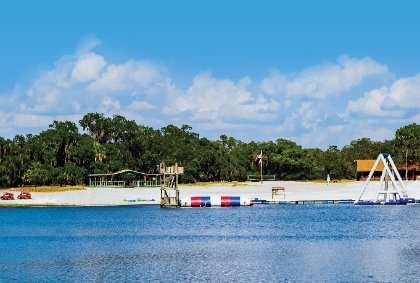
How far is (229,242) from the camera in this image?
70.3 meters

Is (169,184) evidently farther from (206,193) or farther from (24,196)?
(24,196)

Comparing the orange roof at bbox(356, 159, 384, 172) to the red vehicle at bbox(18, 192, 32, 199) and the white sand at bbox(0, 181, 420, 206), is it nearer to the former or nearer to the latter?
the white sand at bbox(0, 181, 420, 206)

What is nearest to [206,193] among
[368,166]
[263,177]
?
[263,177]

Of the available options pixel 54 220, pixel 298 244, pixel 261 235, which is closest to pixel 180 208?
pixel 54 220

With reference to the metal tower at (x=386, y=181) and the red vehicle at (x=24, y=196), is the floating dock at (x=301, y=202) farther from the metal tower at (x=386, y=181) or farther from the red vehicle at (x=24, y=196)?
the red vehicle at (x=24, y=196)

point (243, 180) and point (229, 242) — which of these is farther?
point (243, 180)

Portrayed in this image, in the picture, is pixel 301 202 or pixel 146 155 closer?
pixel 301 202

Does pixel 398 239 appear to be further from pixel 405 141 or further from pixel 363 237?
pixel 405 141

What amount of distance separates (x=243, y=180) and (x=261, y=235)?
98532mm

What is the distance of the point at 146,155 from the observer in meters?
160

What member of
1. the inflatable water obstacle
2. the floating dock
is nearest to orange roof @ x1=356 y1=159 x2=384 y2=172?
the floating dock

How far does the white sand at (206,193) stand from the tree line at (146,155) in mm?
11307

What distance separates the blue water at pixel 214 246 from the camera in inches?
1965

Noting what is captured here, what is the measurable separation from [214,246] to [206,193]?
72383 mm
